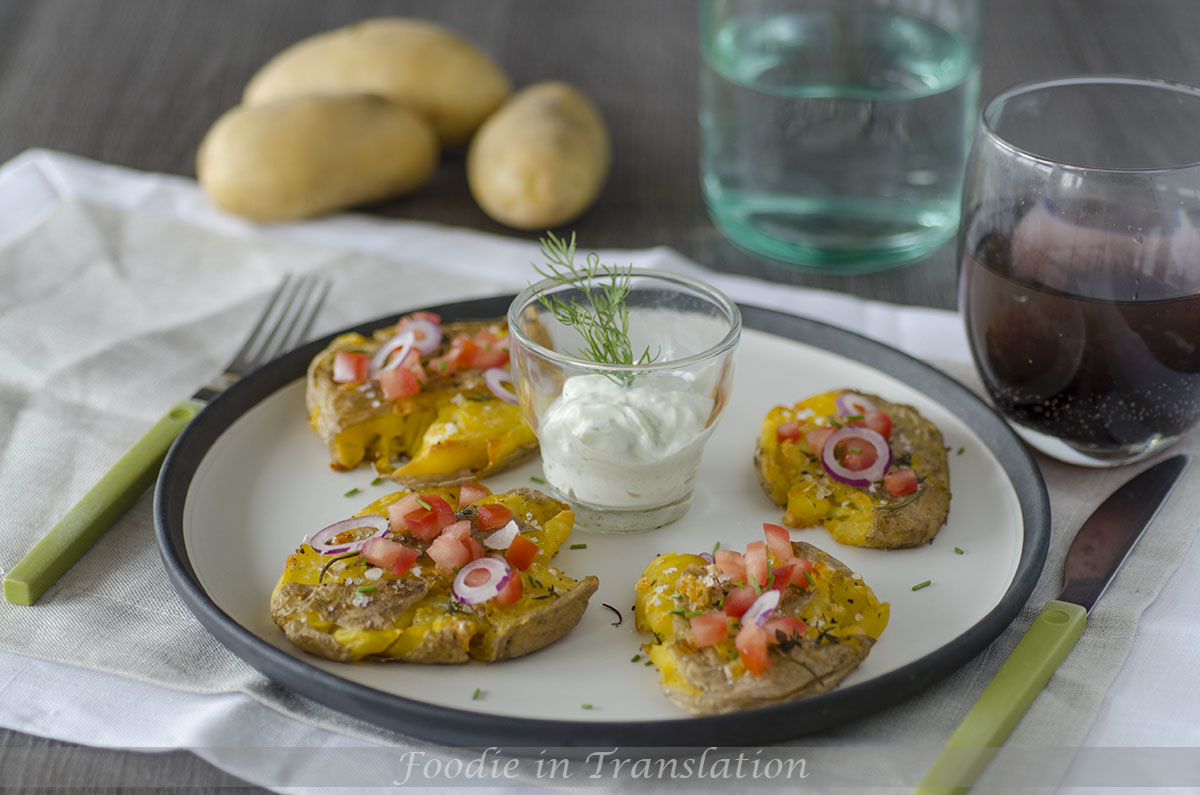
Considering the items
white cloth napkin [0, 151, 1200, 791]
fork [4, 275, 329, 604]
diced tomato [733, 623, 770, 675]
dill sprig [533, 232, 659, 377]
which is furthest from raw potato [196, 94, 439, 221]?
diced tomato [733, 623, 770, 675]

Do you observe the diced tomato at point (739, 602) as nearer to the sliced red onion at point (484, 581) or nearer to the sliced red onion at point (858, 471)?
the sliced red onion at point (484, 581)

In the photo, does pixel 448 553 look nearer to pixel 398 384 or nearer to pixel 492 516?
pixel 492 516

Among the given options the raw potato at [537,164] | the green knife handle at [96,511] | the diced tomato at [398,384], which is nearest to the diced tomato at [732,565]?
the diced tomato at [398,384]

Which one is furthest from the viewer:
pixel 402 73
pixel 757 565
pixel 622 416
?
pixel 402 73

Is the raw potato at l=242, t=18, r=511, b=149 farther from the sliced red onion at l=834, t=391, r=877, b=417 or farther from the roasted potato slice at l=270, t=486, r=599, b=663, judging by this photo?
the roasted potato slice at l=270, t=486, r=599, b=663

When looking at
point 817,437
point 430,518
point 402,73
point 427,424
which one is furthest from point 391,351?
point 402,73

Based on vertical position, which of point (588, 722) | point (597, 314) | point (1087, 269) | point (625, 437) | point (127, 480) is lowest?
point (127, 480)

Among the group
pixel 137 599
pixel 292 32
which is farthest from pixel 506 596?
pixel 292 32
